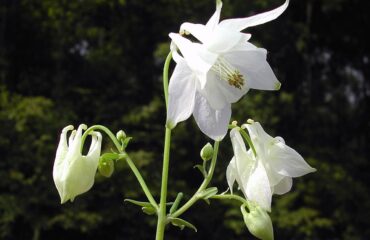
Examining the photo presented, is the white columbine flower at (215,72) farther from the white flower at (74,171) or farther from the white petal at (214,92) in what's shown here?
the white flower at (74,171)

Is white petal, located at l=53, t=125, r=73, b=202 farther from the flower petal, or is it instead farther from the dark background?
the dark background

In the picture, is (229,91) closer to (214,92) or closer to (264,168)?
(214,92)

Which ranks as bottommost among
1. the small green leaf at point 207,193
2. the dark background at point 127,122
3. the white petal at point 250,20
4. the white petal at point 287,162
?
the dark background at point 127,122

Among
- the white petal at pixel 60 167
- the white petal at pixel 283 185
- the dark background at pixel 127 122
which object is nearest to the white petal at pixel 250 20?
the white petal at pixel 283 185

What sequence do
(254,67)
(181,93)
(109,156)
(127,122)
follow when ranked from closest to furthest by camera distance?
(181,93) < (254,67) < (109,156) < (127,122)

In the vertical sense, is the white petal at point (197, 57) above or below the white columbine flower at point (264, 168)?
above

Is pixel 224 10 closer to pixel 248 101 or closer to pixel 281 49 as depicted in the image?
pixel 248 101

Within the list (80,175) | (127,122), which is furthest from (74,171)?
(127,122)
